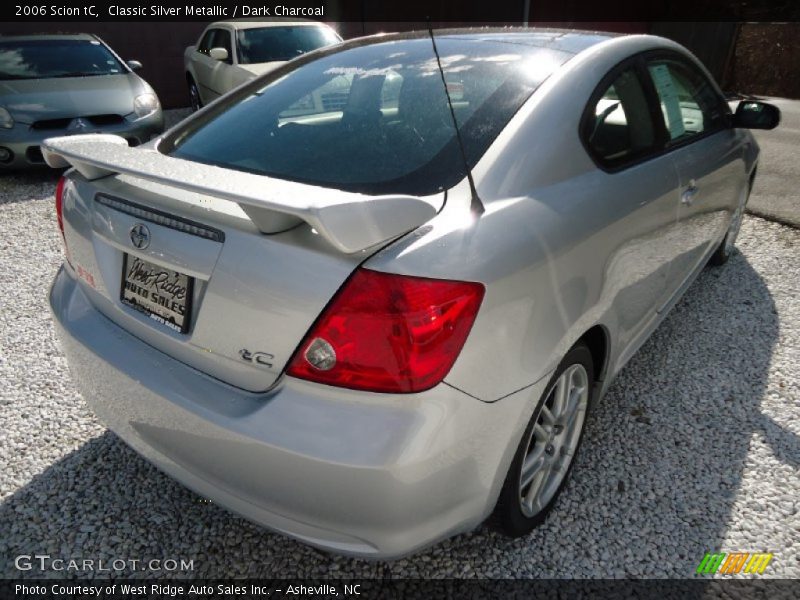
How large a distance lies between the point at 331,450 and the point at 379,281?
15.9 inches

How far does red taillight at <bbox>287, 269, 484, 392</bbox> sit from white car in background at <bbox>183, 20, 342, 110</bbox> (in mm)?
6800

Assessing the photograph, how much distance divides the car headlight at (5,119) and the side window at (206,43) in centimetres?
363

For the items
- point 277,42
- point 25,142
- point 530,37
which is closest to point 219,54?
point 277,42

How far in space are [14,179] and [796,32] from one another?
18009mm

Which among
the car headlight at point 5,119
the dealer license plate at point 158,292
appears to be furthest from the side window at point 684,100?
the car headlight at point 5,119

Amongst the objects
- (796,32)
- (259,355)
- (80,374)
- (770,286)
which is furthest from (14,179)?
(796,32)

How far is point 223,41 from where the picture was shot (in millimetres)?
8344

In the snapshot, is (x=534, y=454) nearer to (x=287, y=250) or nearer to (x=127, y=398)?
(x=287, y=250)

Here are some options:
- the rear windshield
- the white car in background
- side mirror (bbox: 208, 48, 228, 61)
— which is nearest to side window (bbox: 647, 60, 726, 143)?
the rear windshield

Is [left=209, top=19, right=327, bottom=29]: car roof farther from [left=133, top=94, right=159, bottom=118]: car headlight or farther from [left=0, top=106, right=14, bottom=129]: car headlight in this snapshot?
[left=0, top=106, right=14, bottom=129]: car headlight

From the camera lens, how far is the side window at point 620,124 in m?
1.94

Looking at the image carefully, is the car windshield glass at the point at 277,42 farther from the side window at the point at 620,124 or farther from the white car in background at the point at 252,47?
the side window at the point at 620,124

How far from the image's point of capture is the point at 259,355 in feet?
4.65

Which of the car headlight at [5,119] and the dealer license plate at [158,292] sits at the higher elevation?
the dealer license plate at [158,292]
